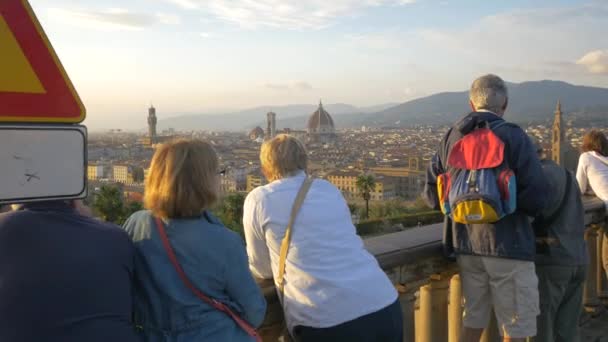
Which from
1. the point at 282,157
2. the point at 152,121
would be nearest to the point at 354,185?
the point at 282,157

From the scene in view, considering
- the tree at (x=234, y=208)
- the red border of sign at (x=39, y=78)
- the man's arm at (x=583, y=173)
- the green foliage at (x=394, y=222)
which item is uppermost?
the red border of sign at (x=39, y=78)

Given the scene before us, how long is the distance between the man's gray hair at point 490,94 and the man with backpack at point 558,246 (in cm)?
32

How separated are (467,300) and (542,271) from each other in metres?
0.51

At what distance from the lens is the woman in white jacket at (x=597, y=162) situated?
4004mm

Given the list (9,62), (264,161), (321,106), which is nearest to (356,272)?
(264,161)

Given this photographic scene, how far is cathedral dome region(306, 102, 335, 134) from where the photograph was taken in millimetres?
141500

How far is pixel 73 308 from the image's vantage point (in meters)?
1.40

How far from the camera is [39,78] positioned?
1.31 metres

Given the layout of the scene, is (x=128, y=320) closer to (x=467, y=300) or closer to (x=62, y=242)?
(x=62, y=242)

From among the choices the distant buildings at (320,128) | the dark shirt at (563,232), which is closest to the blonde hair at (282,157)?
the dark shirt at (563,232)

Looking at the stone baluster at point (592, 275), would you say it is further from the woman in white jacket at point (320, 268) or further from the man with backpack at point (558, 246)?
the woman in white jacket at point (320, 268)

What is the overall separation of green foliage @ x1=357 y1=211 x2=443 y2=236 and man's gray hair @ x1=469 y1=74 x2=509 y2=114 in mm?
36531

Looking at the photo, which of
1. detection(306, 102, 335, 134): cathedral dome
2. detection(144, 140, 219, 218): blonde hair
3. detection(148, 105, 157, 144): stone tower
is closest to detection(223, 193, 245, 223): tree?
detection(144, 140, 219, 218): blonde hair

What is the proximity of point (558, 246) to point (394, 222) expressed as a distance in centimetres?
3852
